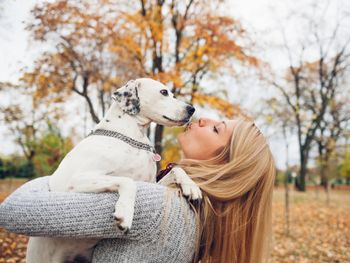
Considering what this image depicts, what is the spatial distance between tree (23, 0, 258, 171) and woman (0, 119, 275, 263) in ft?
23.3

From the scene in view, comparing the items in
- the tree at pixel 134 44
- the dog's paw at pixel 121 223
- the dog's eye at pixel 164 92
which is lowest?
the dog's paw at pixel 121 223

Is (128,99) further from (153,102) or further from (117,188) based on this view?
(117,188)

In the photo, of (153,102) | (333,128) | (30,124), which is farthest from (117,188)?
(333,128)

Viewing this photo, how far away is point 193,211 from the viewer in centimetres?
175

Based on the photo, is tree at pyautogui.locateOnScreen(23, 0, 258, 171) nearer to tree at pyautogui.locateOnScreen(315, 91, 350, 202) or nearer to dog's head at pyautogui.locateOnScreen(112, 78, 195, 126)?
dog's head at pyautogui.locateOnScreen(112, 78, 195, 126)

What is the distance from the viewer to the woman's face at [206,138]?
218cm

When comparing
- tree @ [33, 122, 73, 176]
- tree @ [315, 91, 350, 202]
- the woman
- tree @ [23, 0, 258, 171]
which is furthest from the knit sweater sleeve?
tree @ [315, 91, 350, 202]

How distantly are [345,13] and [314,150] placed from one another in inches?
687

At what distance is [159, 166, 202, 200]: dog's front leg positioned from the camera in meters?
1.78

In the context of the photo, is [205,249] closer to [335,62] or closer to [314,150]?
[335,62]

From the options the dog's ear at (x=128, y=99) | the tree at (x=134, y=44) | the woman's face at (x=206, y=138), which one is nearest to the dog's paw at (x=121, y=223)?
the woman's face at (x=206, y=138)

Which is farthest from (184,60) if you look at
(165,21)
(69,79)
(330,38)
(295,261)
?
(330,38)

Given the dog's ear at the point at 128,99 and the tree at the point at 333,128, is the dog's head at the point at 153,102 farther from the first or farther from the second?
the tree at the point at 333,128

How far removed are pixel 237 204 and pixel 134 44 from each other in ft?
28.0
